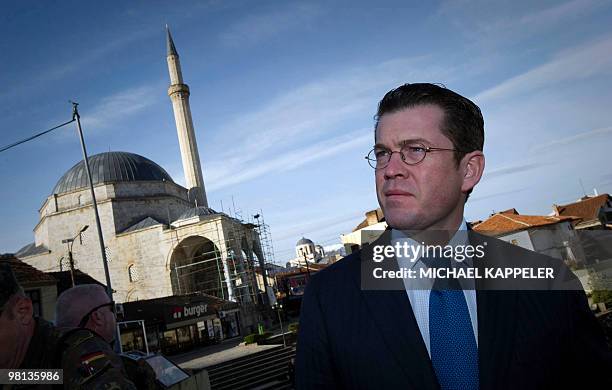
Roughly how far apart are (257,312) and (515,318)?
110ft

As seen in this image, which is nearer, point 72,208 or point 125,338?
point 125,338

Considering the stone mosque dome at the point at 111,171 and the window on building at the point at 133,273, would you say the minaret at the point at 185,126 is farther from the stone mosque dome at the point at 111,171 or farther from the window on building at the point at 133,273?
the window on building at the point at 133,273

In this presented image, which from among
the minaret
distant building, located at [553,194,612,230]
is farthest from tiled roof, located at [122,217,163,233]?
distant building, located at [553,194,612,230]

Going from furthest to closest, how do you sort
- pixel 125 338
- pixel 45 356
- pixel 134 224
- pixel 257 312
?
pixel 134 224 < pixel 257 312 < pixel 125 338 < pixel 45 356

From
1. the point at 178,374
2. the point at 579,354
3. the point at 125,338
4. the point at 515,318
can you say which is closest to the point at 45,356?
the point at 515,318

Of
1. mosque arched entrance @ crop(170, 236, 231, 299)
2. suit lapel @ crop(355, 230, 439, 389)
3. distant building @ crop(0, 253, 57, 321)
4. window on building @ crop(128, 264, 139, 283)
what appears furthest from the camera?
window on building @ crop(128, 264, 139, 283)

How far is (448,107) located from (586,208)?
49.5 meters

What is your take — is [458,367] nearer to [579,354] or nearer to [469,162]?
[579,354]

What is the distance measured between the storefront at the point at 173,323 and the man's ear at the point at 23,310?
813 inches

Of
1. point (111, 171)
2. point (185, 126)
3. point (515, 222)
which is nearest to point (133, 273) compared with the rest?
point (111, 171)

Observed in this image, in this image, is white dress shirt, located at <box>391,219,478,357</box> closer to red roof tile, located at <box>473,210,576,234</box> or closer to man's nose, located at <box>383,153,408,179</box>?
man's nose, located at <box>383,153,408,179</box>

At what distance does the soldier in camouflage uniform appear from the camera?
1.65 meters

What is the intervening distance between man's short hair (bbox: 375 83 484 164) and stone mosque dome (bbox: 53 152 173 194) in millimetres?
40087

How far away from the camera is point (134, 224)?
119 ft
